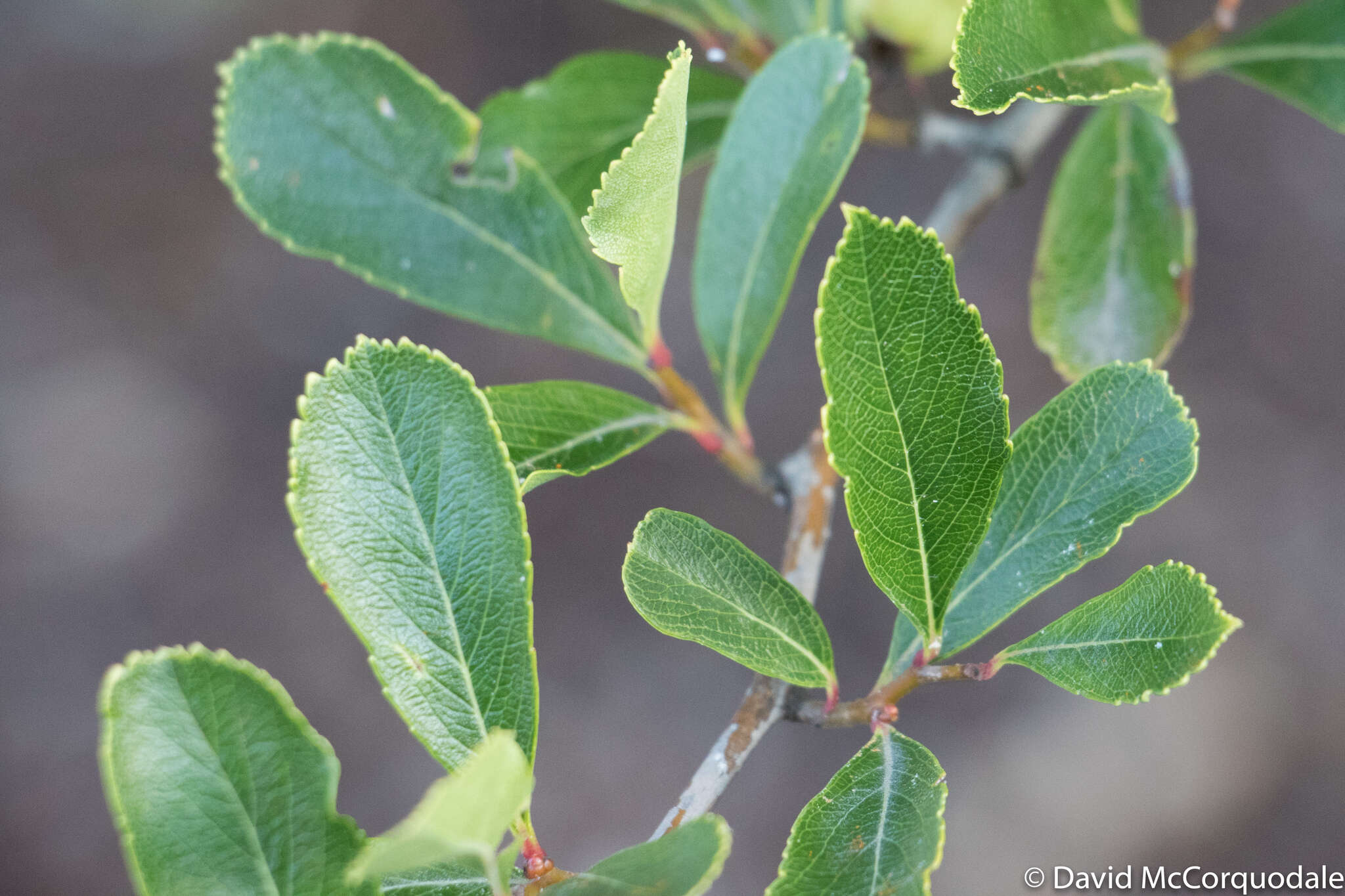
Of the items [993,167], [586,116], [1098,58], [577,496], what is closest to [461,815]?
[1098,58]

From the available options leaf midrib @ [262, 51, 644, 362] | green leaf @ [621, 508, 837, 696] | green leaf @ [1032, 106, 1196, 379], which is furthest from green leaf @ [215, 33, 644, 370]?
green leaf @ [1032, 106, 1196, 379]

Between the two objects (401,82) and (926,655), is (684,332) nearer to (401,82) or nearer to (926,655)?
(401,82)

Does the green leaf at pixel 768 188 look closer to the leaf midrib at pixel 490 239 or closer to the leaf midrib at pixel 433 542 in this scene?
the leaf midrib at pixel 490 239

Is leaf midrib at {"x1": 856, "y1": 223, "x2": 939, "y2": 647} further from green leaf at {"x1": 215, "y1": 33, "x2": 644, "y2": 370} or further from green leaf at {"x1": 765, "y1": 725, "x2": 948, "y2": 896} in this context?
green leaf at {"x1": 215, "y1": 33, "x2": 644, "y2": 370}

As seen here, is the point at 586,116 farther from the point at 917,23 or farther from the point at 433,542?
the point at 433,542

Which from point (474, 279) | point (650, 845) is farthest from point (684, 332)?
point (650, 845)

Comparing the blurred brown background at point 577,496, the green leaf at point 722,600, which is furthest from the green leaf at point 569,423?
the blurred brown background at point 577,496
